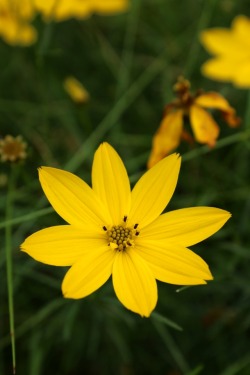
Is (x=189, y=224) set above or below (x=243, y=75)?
below

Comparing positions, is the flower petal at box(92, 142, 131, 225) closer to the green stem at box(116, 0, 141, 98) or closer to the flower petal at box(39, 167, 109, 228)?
the flower petal at box(39, 167, 109, 228)

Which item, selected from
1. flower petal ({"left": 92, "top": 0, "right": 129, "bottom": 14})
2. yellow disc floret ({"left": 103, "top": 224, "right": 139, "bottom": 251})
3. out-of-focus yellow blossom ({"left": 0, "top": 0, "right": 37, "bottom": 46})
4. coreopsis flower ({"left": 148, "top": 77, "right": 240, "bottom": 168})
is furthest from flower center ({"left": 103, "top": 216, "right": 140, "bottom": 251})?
flower petal ({"left": 92, "top": 0, "right": 129, "bottom": 14})

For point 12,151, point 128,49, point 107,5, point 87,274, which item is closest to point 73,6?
point 107,5

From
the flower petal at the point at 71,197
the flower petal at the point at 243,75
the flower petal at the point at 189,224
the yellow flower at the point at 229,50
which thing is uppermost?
the yellow flower at the point at 229,50

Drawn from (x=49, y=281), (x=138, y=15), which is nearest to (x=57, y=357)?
(x=49, y=281)

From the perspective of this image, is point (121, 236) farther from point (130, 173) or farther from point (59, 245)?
point (130, 173)

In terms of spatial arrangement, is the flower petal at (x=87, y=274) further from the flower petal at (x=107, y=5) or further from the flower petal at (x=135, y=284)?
the flower petal at (x=107, y=5)

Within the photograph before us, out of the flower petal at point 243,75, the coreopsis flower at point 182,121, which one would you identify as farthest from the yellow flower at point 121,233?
the flower petal at point 243,75
